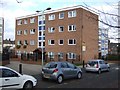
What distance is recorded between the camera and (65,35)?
146 feet

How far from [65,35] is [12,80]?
33354mm

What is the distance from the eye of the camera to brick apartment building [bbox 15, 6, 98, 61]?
1666 inches

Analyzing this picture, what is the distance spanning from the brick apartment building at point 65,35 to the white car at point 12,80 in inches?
1076

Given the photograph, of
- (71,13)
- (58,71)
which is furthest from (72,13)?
(58,71)

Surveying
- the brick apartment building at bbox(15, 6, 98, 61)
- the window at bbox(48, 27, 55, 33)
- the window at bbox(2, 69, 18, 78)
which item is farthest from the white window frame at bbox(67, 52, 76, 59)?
the window at bbox(2, 69, 18, 78)

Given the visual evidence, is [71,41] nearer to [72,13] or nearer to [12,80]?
[72,13]

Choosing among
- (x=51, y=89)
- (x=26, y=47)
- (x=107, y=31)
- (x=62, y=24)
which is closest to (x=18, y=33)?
(x=26, y=47)

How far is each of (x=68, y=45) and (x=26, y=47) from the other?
12.8 metres

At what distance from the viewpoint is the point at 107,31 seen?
6906 mm

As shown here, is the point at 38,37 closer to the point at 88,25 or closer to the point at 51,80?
the point at 88,25

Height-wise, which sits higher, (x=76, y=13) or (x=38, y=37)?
(x=76, y=13)

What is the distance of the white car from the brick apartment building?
27.3m

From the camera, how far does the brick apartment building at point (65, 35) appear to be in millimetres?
42312

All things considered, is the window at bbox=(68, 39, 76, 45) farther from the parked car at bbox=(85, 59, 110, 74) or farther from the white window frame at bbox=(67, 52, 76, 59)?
the parked car at bbox=(85, 59, 110, 74)
